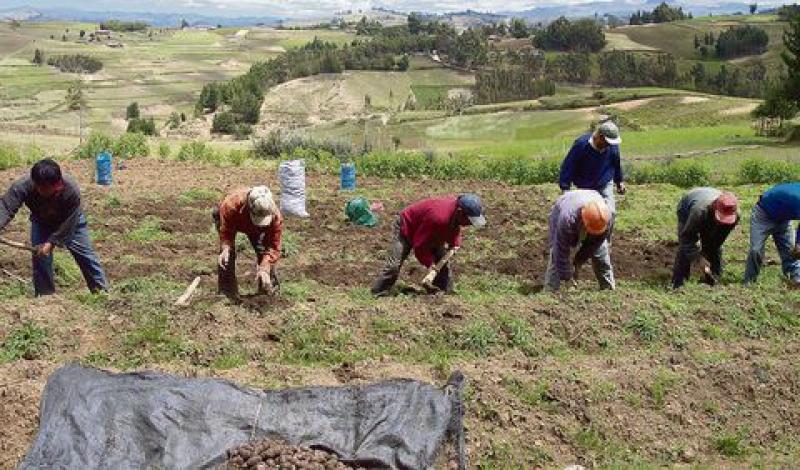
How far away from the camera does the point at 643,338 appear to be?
720 cm

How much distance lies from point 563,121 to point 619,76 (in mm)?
22120

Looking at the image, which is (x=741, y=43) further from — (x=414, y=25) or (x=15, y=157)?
(x=15, y=157)

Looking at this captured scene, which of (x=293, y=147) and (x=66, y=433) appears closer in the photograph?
(x=66, y=433)

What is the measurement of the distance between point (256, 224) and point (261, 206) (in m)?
0.23

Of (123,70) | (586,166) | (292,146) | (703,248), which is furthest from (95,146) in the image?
(123,70)

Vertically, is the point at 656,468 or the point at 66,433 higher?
the point at 66,433

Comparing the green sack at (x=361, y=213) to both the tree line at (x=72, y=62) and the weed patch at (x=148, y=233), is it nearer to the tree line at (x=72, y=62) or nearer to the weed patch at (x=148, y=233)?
the weed patch at (x=148, y=233)

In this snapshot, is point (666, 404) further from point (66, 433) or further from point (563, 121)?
point (563, 121)

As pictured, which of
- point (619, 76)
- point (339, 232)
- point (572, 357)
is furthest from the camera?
point (619, 76)

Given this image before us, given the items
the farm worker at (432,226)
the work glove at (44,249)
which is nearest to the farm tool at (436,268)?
the farm worker at (432,226)

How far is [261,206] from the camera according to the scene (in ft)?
21.4

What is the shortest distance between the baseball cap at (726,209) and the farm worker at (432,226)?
94.3 inches

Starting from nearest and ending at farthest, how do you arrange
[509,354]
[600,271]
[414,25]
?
[509,354] → [600,271] → [414,25]

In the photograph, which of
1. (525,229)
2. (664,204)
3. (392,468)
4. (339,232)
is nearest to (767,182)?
(664,204)
